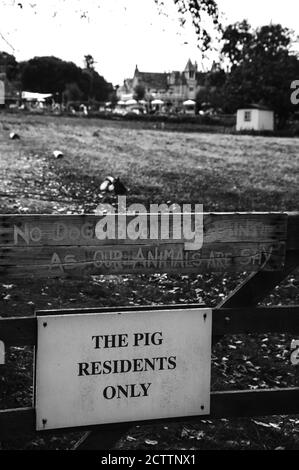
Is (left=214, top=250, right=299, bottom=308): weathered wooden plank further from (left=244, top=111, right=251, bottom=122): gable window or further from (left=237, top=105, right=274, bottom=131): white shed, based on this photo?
(left=244, top=111, right=251, bottom=122): gable window

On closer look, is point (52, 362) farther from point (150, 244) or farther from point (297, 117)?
point (297, 117)

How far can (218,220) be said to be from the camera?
425cm

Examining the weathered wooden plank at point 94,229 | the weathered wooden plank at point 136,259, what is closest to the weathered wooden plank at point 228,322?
the weathered wooden plank at point 136,259

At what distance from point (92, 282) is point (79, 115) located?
68939 millimetres

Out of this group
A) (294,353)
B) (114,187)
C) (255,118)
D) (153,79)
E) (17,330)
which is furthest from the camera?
(153,79)

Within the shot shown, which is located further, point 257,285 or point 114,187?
point 114,187

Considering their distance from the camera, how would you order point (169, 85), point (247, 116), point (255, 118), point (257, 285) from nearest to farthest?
point (257, 285), point (255, 118), point (247, 116), point (169, 85)

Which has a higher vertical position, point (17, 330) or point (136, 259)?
point (136, 259)

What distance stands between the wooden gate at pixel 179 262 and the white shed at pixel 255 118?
65.6 metres

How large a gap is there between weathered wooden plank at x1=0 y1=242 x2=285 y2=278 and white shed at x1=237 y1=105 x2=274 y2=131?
65.6m

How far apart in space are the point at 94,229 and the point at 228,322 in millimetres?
1088

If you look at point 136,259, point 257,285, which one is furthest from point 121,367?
point 257,285

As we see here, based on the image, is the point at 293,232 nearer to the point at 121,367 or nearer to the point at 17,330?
the point at 121,367

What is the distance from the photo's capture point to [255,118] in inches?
2731
